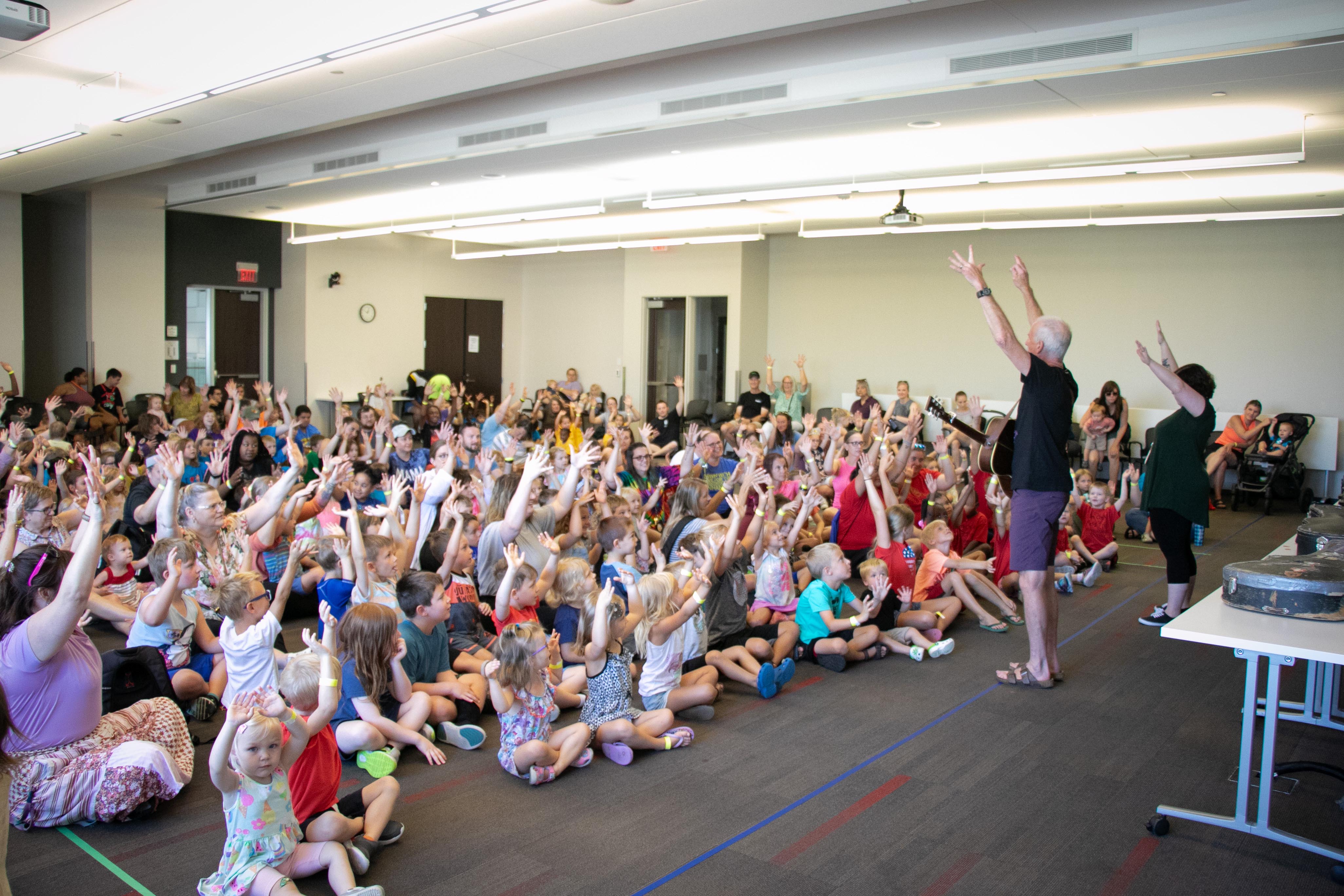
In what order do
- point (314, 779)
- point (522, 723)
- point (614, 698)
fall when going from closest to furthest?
1. point (314, 779)
2. point (522, 723)
3. point (614, 698)

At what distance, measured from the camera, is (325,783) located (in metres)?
3.05

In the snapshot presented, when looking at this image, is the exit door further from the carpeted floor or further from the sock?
the carpeted floor

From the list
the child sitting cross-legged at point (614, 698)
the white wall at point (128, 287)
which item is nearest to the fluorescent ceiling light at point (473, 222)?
the white wall at point (128, 287)

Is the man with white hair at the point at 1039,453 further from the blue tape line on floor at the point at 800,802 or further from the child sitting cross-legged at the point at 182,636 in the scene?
the child sitting cross-legged at the point at 182,636

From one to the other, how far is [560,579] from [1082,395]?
35.3 ft

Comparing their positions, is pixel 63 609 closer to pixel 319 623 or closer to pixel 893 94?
pixel 319 623

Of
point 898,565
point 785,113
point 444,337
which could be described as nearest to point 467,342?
point 444,337

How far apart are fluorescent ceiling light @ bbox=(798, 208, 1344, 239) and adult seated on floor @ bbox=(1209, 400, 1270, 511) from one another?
2366 mm

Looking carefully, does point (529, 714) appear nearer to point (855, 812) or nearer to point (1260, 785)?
point (855, 812)

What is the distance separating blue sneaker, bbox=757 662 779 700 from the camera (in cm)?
459

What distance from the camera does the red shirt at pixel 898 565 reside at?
5.86m

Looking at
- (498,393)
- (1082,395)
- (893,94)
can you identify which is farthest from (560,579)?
(498,393)

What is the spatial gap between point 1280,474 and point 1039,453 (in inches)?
337

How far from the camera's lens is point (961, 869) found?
304 centimetres
